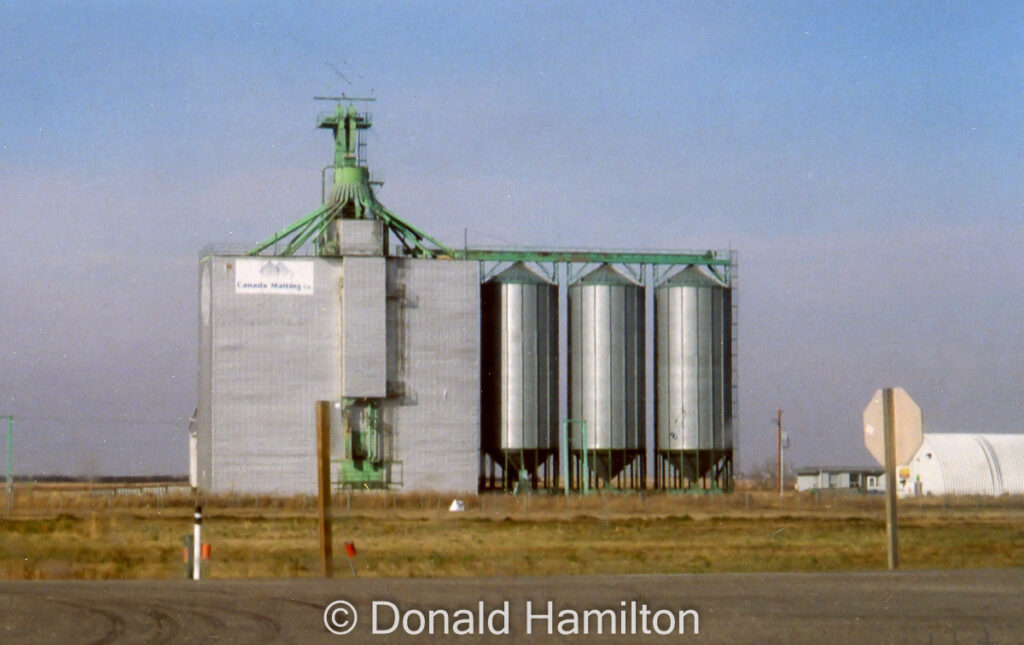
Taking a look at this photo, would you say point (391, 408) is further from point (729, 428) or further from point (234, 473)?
point (729, 428)

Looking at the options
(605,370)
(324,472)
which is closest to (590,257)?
(605,370)

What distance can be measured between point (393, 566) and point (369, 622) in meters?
15.5

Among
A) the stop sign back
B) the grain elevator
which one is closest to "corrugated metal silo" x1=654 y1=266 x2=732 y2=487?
the grain elevator

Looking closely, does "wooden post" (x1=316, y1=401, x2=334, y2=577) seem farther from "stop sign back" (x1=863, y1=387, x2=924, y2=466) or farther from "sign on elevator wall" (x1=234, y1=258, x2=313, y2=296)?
"sign on elevator wall" (x1=234, y1=258, x2=313, y2=296)

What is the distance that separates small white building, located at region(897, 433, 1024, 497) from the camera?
9356 centimetres

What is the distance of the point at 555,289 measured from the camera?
76.3m

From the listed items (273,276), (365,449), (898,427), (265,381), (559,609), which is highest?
(273,276)

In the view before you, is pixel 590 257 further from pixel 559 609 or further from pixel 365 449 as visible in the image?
pixel 559 609

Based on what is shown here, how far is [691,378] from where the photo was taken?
7594cm

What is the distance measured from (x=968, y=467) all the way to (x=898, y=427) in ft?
260

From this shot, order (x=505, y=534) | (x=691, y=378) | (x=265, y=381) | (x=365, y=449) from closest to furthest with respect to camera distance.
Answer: (x=505, y=534) < (x=265, y=381) < (x=365, y=449) < (x=691, y=378)

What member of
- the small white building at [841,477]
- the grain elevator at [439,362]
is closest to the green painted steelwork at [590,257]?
the grain elevator at [439,362]

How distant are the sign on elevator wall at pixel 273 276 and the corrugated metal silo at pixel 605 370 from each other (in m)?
14.5

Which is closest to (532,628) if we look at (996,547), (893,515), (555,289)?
(893,515)
